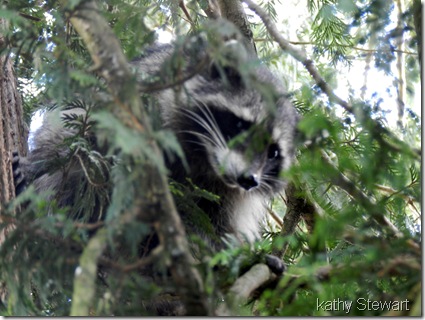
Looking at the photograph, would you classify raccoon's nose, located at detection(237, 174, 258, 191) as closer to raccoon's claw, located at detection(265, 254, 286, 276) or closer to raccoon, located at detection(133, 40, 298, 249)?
raccoon, located at detection(133, 40, 298, 249)

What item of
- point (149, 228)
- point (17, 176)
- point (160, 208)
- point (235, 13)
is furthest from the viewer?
point (235, 13)

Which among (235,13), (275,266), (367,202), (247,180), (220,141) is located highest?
(235,13)

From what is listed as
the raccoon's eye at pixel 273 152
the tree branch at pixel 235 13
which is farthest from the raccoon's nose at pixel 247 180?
the tree branch at pixel 235 13

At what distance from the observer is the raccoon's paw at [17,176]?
138 inches

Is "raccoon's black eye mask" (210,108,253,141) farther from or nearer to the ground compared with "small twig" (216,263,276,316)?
farther from the ground

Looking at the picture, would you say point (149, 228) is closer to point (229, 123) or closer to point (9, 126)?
point (229, 123)

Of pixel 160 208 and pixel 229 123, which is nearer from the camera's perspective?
pixel 160 208

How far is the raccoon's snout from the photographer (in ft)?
9.47

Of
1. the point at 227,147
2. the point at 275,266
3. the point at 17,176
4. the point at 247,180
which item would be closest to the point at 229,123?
the point at 227,147

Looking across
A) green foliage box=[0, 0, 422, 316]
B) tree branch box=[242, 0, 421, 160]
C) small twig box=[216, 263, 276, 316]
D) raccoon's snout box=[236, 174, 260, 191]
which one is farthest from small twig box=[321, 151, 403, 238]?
small twig box=[216, 263, 276, 316]

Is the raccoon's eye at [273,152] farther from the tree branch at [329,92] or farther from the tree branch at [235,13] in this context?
the tree branch at [235,13]

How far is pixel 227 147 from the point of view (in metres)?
2.95

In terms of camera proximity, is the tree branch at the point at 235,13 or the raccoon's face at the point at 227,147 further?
the tree branch at the point at 235,13

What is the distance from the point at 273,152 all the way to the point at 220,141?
397 millimetres
